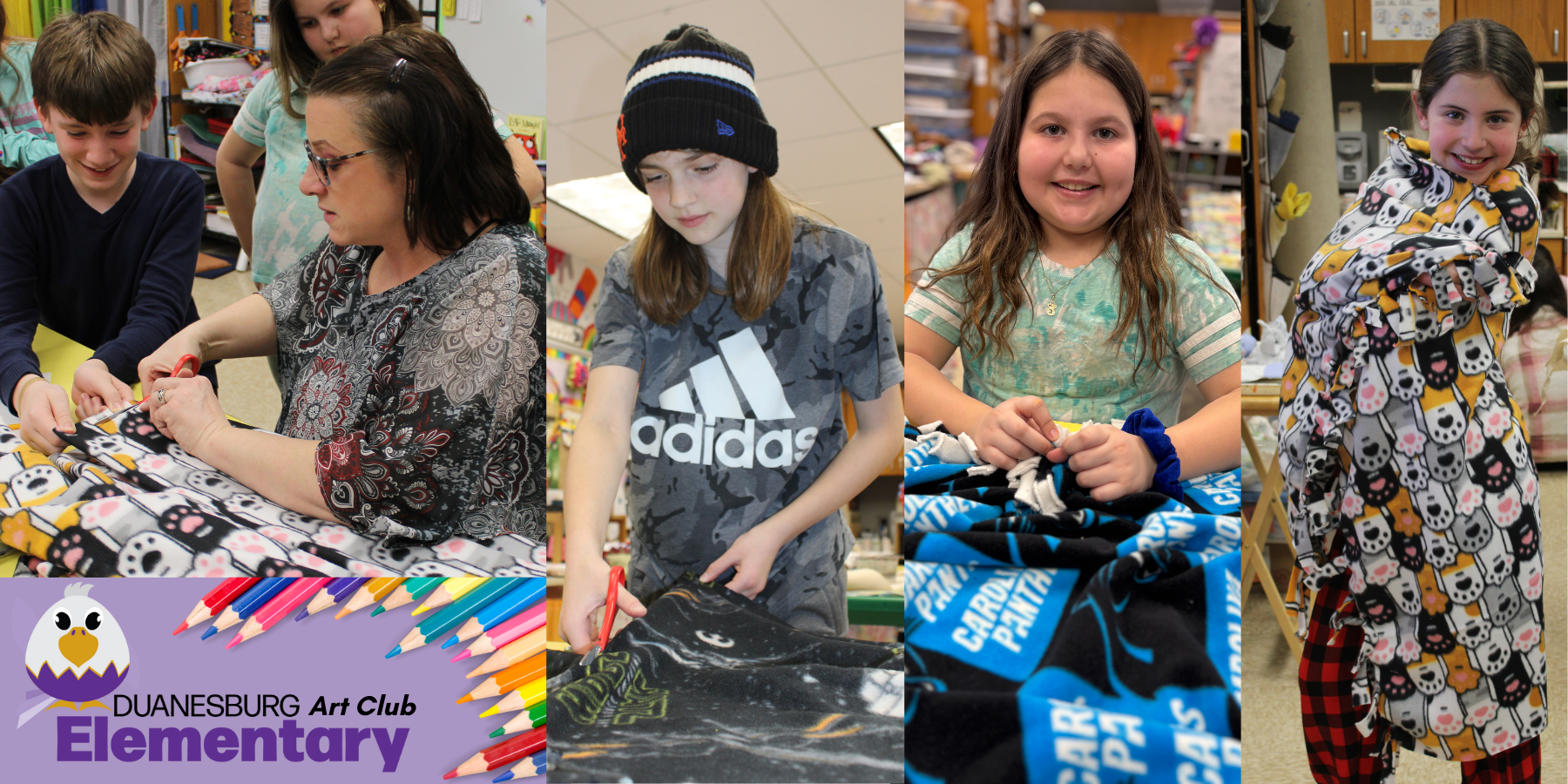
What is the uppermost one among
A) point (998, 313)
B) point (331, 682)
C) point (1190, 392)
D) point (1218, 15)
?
point (1218, 15)

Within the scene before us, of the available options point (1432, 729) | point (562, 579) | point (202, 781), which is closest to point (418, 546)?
point (562, 579)

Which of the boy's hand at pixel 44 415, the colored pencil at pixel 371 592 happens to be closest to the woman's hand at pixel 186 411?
the boy's hand at pixel 44 415

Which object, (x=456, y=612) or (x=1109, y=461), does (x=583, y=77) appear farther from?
(x=1109, y=461)

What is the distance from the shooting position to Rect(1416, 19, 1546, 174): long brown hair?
177 centimetres

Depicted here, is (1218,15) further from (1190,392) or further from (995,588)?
(995,588)

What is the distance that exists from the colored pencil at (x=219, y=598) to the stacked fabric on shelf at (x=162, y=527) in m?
0.01

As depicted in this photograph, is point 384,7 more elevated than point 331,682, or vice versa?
point 384,7

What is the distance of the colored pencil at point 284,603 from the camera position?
5.99 feet

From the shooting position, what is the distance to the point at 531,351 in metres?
1.80

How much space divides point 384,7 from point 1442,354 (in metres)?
1.85

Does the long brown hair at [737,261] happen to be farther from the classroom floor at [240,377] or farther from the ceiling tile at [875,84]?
the classroom floor at [240,377]

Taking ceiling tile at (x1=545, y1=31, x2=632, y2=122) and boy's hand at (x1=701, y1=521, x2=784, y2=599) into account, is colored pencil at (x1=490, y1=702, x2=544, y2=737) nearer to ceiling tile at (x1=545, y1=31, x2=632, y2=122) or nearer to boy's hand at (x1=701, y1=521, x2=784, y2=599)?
boy's hand at (x1=701, y1=521, x2=784, y2=599)

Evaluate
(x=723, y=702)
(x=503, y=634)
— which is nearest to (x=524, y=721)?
(x=503, y=634)

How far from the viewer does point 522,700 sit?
184cm
